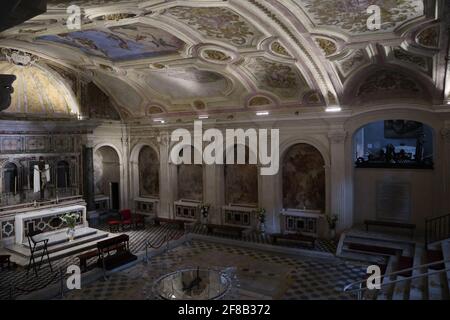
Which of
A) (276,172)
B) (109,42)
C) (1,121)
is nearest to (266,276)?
(276,172)

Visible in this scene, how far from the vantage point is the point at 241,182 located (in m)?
16.2

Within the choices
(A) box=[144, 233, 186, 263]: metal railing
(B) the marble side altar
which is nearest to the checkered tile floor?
(A) box=[144, 233, 186, 263]: metal railing

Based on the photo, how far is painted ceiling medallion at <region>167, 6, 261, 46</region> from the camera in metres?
8.30

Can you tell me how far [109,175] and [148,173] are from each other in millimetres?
2552

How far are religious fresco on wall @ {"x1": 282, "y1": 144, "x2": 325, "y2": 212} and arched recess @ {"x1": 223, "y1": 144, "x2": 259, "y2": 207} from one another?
61.1 inches

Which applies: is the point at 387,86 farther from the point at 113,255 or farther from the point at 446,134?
the point at 113,255

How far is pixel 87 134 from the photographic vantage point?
16422 millimetres

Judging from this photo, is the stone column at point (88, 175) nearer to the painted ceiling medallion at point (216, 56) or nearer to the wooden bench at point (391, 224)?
the painted ceiling medallion at point (216, 56)

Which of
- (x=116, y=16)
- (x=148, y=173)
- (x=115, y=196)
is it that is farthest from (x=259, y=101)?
(x=115, y=196)

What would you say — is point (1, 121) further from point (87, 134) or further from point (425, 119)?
point (425, 119)

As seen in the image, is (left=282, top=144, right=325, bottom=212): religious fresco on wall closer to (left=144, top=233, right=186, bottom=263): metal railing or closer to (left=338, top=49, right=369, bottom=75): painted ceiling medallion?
(left=338, top=49, right=369, bottom=75): painted ceiling medallion

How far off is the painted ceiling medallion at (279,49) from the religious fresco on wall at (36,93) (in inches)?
428

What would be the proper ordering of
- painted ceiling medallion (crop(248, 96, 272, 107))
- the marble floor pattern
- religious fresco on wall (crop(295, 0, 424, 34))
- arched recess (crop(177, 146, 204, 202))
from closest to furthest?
1. religious fresco on wall (crop(295, 0, 424, 34))
2. the marble floor pattern
3. painted ceiling medallion (crop(248, 96, 272, 107))
4. arched recess (crop(177, 146, 204, 202))

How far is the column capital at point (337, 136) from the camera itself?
13.2 m
